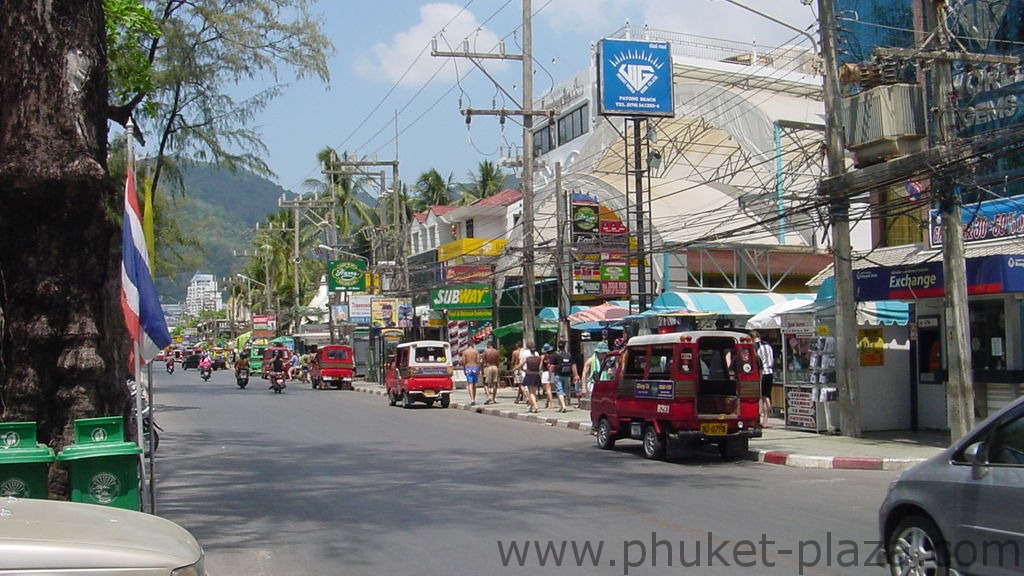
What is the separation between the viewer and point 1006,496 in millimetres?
5621

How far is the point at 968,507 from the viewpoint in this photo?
5.90 m

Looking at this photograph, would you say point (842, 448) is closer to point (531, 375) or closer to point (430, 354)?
point (531, 375)

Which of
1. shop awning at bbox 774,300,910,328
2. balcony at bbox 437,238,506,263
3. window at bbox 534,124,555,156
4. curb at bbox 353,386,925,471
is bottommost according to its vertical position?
curb at bbox 353,386,925,471

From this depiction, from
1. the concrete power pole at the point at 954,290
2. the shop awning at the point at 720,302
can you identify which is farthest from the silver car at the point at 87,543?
the shop awning at the point at 720,302

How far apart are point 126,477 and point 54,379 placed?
8.22ft

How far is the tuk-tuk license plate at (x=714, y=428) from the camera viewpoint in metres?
15.0

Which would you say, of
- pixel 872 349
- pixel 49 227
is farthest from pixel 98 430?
pixel 872 349

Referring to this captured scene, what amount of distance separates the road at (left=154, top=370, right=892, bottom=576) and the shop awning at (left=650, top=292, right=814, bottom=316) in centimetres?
906

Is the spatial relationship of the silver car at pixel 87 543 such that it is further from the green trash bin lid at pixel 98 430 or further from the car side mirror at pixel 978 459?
the car side mirror at pixel 978 459

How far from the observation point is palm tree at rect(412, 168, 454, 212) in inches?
2886

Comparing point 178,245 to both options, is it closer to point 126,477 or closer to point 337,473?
point 337,473

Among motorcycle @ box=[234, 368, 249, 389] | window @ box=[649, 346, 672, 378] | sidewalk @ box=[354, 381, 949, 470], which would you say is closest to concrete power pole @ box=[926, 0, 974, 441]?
sidewalk @ box=[354, 381, 949, 470]

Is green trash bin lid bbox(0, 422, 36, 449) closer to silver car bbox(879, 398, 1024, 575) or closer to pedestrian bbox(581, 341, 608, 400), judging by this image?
silver car bbox(879, 398, 1024, 575)

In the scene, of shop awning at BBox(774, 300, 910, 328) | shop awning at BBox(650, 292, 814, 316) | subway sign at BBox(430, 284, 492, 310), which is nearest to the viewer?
shop awning at BBox(774, 300, 910, 328)
